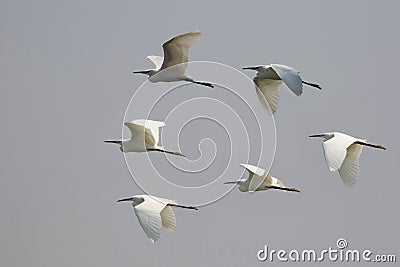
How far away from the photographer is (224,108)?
647 inches

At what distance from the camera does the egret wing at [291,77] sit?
1318cm

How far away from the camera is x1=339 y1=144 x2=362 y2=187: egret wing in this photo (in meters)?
14.7

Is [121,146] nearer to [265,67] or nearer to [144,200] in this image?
[144,200]

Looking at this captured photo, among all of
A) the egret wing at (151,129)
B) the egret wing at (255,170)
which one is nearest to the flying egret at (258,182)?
the egret wing at (255,170)

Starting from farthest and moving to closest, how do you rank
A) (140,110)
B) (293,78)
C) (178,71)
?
(140,110), (178,71), (293,78)

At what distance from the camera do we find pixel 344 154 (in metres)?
14.4

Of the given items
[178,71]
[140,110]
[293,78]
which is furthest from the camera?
[140,110]

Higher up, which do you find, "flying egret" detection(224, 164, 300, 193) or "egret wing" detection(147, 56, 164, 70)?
"egret wing" detection(147, 56, 164, 70)

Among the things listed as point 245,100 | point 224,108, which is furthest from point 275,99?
point 224,108

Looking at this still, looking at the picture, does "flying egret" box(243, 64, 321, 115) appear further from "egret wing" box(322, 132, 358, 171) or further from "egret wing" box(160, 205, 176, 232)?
"egret wing" box(160, 205, 176, 232)

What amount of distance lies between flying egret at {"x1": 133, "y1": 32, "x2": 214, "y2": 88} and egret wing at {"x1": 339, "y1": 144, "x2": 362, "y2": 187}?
185cm

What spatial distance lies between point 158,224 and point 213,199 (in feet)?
7.31

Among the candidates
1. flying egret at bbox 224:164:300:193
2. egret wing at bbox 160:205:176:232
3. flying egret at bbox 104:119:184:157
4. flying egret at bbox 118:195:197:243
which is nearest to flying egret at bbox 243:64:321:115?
flying egret at bbox 224:164:300:193

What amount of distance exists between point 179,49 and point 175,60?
30cm
